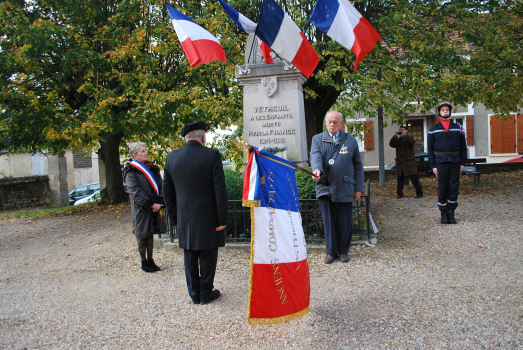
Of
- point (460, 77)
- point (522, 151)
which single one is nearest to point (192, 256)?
point (460, 77)

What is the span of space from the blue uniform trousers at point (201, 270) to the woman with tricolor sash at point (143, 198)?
1332 mm

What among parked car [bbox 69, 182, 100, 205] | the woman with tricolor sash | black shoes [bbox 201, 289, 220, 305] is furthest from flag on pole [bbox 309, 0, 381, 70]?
parked car [bbox 69, 182, 100, 205]

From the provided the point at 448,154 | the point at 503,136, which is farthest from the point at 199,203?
the point at 503,136

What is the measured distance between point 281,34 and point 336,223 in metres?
2.64

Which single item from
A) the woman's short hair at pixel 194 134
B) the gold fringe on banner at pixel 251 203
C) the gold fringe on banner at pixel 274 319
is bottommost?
the gold fringe on banner at pixel 274 319

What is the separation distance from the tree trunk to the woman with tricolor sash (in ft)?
30.8

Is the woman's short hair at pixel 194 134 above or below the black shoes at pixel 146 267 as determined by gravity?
above

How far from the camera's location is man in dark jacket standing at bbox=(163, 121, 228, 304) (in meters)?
3.80

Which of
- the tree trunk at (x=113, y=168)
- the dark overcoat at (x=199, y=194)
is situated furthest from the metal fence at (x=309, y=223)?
the tree trunk at (x=113, y=168)

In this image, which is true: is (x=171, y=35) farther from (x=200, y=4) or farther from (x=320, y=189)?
(x=320, y=189)

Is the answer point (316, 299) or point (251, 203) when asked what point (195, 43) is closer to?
point (251, 203)

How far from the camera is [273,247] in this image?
3133 millimetres

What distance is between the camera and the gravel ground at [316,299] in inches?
124

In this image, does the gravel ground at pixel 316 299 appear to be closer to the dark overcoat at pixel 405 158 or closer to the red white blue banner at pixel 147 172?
the red white blue banner at pixel 147 172
